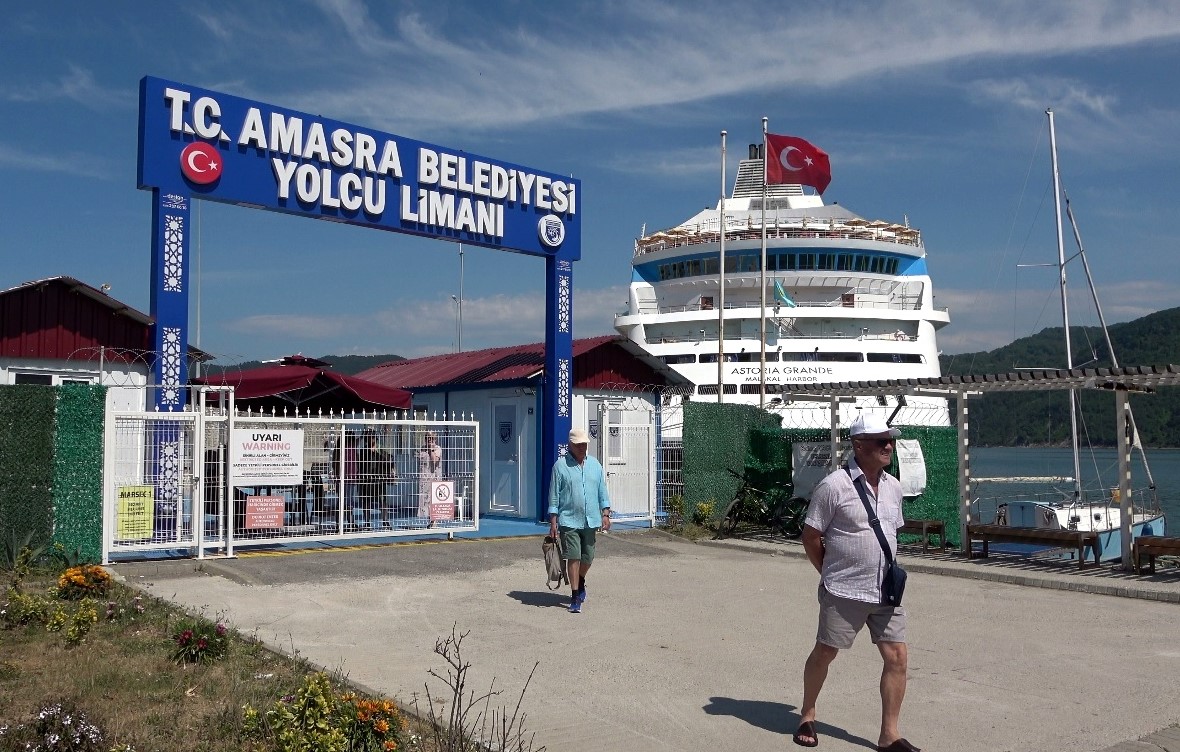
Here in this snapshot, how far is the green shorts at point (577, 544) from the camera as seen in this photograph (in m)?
9.55

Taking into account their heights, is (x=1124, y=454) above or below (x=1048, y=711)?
above

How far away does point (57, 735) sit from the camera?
Answer: 486 cm

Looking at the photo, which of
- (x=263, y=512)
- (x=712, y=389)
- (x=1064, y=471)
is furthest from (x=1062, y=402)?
(x=263, y=512)

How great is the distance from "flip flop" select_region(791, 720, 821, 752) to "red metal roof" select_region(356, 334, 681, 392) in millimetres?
12492

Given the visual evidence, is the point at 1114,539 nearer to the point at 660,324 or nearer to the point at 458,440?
the point at 458,440

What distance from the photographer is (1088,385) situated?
1296 cm

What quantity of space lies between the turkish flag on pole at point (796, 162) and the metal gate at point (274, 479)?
842 inches

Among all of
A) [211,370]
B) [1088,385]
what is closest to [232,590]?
[211,370]

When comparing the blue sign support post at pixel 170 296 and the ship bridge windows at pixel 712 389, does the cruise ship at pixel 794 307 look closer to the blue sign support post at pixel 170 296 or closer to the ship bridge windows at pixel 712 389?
the ship bridge windows at pixel 712 389

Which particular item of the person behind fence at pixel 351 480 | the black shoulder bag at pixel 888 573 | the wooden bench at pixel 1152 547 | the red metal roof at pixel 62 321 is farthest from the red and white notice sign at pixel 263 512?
the wooden bench at pixel 1152 547

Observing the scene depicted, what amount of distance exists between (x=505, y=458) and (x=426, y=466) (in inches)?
159

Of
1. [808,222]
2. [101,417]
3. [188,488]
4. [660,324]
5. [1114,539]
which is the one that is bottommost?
[1114,539]

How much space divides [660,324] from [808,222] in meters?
6.76

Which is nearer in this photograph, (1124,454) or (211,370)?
(1124,454)
